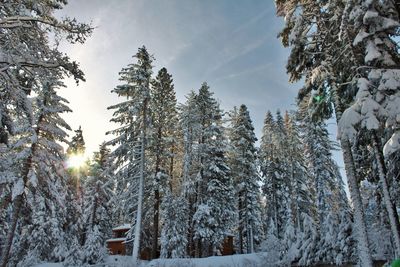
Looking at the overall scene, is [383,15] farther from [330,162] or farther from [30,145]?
[330,162]

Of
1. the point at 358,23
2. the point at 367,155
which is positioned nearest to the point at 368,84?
the point at 358,23

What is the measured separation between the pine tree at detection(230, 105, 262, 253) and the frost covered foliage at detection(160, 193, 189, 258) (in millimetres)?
7049

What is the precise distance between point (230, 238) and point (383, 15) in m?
30.4

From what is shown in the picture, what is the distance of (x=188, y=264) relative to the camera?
18125 mm

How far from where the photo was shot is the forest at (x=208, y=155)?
1057 centimetres

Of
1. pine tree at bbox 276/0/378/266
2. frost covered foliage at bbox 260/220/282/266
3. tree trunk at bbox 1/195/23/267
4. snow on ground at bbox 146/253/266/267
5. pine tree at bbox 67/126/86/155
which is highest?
pine tree at bbox 67/126/86/155

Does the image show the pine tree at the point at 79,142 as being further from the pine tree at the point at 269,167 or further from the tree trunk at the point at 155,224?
the pine tree at the point at 269,167

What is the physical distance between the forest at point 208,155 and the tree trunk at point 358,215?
52 mm

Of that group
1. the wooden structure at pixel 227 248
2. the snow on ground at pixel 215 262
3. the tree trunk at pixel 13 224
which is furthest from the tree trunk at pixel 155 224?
the wooden structure at pixel 227 248

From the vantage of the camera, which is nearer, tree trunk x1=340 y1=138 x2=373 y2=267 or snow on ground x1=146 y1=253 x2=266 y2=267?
tree trunk x1=340 y1=138 x2=373 y2=267

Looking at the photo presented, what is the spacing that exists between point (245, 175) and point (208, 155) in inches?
247

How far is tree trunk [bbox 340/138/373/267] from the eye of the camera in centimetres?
1187

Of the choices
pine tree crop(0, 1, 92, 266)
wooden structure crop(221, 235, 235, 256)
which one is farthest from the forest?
wooden structure crop(221, 235, 235, 256)

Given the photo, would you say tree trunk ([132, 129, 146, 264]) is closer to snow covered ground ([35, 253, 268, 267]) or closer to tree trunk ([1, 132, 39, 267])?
snow covered ground ([35, 253, 268, 267])
